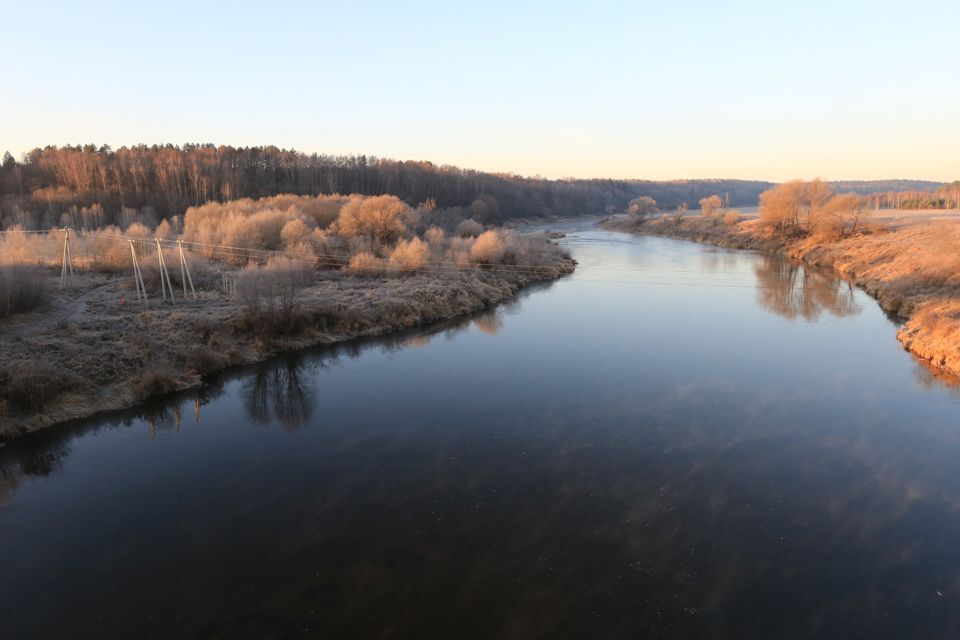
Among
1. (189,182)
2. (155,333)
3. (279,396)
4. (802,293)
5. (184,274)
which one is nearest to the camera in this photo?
(279,396)

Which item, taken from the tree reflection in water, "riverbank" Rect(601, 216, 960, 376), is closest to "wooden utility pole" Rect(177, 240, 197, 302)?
the tree reflection in water

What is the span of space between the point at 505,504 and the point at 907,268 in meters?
27.7

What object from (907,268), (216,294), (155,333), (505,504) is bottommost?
(505,504)

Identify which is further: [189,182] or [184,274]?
[189,182]

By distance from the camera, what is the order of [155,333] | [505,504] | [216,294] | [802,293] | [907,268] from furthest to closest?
1. [802,293]
2. [907,268]
3. [216,294]
4. [155,333]
5. [505,504]

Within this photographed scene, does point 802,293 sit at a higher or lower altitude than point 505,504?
higher

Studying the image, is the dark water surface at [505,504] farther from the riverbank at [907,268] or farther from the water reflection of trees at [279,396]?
the riverbank at [907,268]

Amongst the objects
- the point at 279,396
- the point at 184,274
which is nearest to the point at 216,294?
the point at 184,274

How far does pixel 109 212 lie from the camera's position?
157 feet

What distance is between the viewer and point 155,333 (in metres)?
16.6

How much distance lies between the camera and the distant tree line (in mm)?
47312

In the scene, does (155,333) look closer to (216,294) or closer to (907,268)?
(216,294)

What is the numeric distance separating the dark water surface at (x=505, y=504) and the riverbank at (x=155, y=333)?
82 cm

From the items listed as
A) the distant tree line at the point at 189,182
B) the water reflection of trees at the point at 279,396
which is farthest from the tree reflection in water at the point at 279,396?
the distant tree line at the point at 189,182
